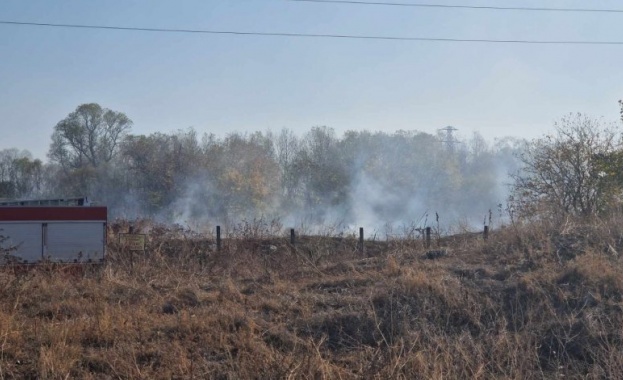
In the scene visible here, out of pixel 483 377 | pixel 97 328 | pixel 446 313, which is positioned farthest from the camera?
pixel 446 313

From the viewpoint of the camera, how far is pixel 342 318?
8.17 metres

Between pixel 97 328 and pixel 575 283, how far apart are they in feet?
21.0

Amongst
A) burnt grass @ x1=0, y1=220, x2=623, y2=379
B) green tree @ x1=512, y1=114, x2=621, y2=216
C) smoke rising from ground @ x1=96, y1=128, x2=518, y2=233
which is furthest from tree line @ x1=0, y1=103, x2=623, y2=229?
burnt grass @ x1=0, y1=220, x2=623, y2=379

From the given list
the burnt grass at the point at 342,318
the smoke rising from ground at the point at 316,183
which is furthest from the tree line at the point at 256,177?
the burnt grass at the point at 342,318

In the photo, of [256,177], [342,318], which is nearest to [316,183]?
[256,177]

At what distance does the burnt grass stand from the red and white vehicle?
5.89 feet

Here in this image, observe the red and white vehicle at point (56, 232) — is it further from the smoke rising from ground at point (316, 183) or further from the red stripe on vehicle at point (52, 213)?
the smoke rising from ground at point (316, 183)

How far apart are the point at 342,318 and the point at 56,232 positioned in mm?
8226

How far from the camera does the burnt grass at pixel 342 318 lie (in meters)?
6.43

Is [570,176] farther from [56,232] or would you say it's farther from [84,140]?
[84,140]

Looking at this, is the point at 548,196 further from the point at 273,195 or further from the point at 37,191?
the point at 37,191

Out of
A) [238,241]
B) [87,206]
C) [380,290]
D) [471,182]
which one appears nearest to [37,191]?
[471,182]

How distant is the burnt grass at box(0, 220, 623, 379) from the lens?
643cm

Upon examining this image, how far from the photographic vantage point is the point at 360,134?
60.5m
